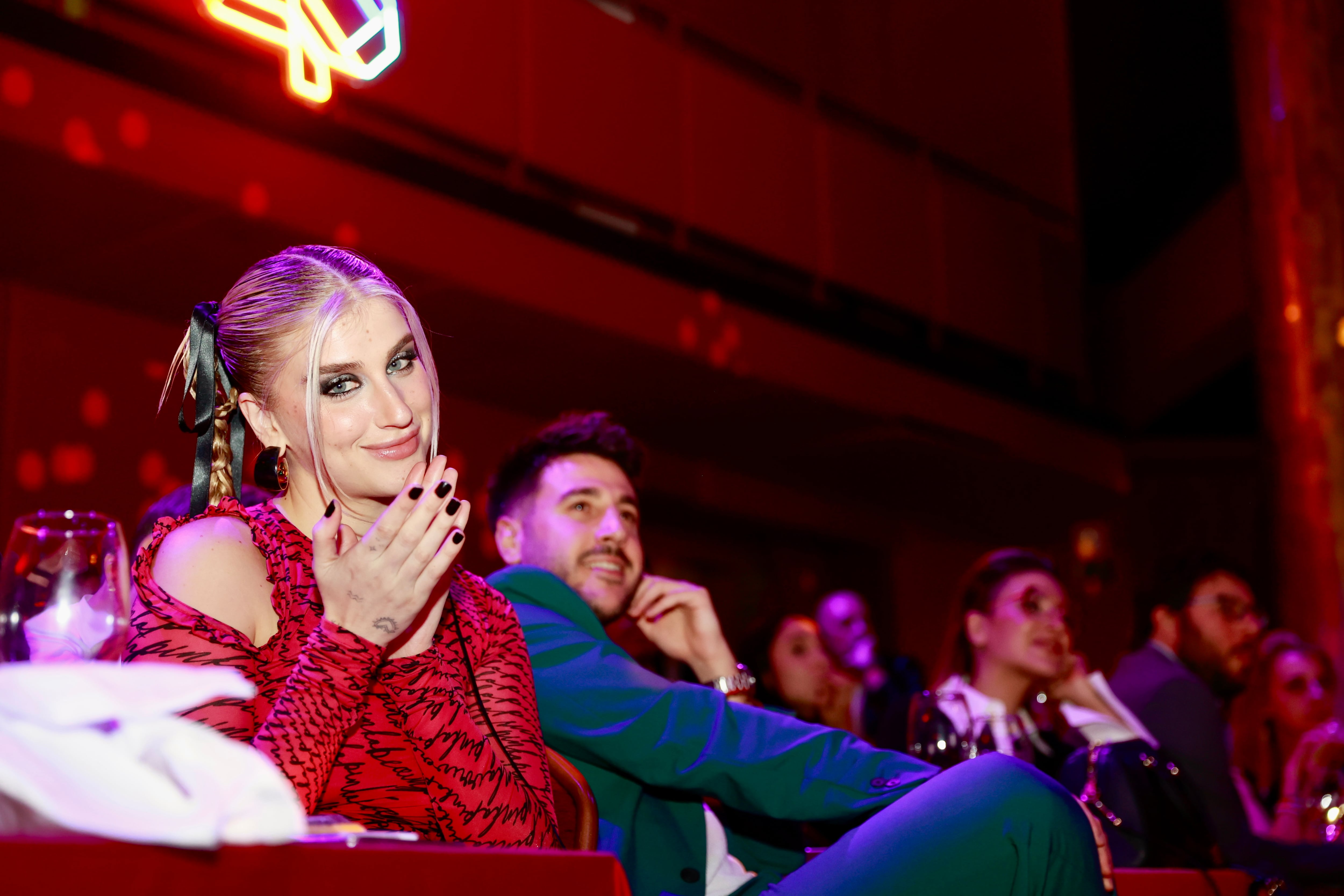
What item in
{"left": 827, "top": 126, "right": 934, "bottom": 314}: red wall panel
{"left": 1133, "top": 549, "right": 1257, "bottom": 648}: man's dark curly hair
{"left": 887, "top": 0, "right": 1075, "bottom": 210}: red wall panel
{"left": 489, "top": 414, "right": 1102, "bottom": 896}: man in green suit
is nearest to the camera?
{"left": 489, "top": 414, "right": 1102, "bottom": 896}: man in green suit

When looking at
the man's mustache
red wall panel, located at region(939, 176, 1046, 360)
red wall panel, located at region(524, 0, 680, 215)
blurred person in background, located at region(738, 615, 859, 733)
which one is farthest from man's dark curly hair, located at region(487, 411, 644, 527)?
red wall panel, located at region(939, 176, 1046, 360)

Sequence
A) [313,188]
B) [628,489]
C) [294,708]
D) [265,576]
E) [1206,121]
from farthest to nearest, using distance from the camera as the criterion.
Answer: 1. [1206,121]
2. [313,188]
3. [628,489]
4. [265,576]
5. [294,708]

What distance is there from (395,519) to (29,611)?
1.75ft

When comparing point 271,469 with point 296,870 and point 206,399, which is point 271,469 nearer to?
point 206,399

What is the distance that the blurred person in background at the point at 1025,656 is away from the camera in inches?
127

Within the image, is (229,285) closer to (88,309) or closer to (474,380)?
(88,309)

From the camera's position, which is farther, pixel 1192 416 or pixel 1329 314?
pixel 1192 416

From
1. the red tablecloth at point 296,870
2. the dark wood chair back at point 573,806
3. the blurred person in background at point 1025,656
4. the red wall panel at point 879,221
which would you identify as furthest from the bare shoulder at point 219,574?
the red wall panel at point 879,221

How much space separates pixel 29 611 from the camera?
1.37 metres

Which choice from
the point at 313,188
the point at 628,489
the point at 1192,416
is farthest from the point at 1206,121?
the point at 628,489

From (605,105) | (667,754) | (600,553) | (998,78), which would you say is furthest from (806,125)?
(667,754)

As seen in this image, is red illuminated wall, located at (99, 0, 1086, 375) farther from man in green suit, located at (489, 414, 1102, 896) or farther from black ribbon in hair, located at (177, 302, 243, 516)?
black ribbon in hair, located at (177, 302, 243, 516)

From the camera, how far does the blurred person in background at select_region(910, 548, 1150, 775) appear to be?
3217 millimetres

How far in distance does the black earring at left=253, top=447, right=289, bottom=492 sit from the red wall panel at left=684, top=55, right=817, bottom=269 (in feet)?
13.5
